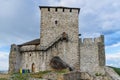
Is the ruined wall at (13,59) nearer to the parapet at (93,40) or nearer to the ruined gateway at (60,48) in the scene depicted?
the ruined gateway at (60,48)

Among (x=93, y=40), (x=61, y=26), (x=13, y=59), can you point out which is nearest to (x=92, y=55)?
(x=93, y=40)

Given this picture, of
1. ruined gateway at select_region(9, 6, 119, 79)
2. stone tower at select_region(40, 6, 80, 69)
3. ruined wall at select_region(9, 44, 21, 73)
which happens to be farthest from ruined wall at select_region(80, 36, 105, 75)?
ruined wall at select_region(9, 44, 21, 73)

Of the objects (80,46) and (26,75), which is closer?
(26,75)

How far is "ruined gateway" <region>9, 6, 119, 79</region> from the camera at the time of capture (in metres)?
40.1

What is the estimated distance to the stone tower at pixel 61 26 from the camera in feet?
133

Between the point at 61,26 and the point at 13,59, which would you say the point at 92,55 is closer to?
the point at 61,26

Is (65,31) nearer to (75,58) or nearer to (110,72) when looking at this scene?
(75,58)

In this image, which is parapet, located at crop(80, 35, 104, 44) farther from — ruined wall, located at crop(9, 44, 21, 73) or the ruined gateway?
ruined wall, located at crop(9, 44, 21, 73)

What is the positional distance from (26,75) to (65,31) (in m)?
9.20

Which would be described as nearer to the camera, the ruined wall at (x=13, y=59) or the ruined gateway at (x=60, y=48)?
the ruined gateway at (x=60, y=48)

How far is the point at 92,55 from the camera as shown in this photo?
132 ft

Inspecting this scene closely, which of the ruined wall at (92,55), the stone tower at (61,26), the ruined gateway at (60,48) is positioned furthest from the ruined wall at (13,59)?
the ruined wall at (92,55)

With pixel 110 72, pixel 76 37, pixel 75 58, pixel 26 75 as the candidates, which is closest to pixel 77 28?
pixel 76 37

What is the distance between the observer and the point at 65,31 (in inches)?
1613
